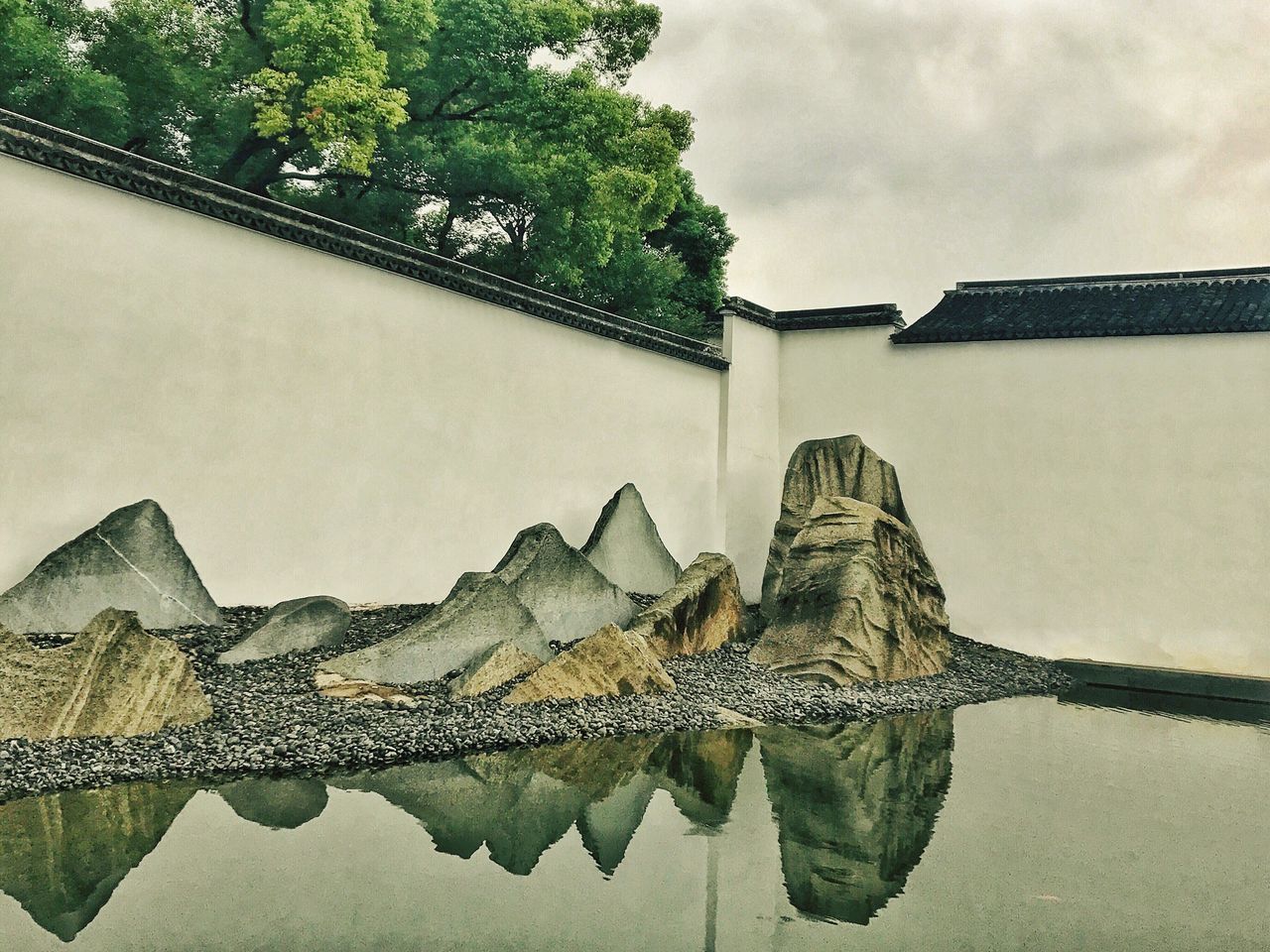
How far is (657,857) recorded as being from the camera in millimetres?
3281

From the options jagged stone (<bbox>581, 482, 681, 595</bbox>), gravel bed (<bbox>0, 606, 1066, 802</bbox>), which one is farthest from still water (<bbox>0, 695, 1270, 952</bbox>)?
jagged stone (<bbox>581, 482, 681, 595</bbox>)

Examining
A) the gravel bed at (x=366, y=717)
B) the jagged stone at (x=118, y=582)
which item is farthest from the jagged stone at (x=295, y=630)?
the jagged stone at (x=118, y=582)

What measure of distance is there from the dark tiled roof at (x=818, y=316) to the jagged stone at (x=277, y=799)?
7.22m

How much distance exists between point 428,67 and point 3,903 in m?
10.1

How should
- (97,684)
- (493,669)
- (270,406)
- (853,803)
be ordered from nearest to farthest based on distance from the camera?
(853,803), (97,684), (493,669), (270,406)

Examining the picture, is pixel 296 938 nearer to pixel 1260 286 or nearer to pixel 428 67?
pixel 1260 286

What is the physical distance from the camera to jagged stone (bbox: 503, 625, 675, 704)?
554 cm

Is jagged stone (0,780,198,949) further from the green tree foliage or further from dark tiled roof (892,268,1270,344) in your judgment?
dark tiled roof (892,268,1270,344)

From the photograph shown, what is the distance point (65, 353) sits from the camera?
5609 millimetres

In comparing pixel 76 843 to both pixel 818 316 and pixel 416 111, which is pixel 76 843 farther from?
pixel 416 111

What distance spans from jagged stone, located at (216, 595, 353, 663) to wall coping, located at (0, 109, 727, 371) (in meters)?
2.54

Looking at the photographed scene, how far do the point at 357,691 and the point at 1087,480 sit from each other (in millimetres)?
6955

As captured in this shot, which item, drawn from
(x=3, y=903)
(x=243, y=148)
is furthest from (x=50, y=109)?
(x=3, y=903)

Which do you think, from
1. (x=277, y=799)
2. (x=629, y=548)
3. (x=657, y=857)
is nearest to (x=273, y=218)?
(x=629, y=548)
